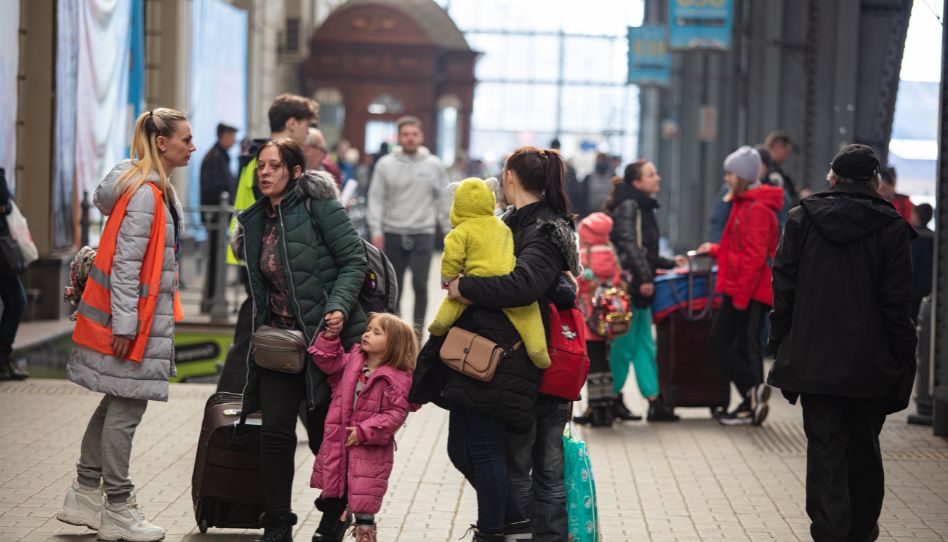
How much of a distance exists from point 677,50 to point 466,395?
1554 cm

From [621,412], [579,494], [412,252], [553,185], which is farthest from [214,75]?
[579,494]

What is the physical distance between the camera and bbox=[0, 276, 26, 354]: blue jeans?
11250mm

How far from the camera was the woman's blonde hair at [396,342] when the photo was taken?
606cm

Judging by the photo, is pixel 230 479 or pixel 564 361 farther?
pixel 230 479

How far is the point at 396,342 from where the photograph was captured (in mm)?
6074

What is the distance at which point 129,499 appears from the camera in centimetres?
644

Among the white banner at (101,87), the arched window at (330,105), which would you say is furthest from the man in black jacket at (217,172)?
the arched window at (330,105)

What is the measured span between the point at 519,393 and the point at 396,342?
58cm

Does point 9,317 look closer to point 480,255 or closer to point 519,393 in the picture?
point 480,255

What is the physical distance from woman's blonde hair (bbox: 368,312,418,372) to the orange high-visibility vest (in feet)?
3.07

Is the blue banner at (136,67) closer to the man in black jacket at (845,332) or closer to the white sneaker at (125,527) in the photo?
the white sneaker at (125,527)

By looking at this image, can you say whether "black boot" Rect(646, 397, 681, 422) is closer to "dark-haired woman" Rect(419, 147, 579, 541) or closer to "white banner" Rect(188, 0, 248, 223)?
"dark-haired woman" Rect(419, 147, 579, 541)

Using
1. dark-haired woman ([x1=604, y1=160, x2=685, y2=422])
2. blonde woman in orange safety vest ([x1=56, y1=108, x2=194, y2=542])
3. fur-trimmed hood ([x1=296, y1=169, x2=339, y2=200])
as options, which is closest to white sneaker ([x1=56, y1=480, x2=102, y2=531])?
blonde woman in orange safety vest ([x1=56, y1=108, x2=194, y2=542])

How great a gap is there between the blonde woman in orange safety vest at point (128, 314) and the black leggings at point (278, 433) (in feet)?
1.65
